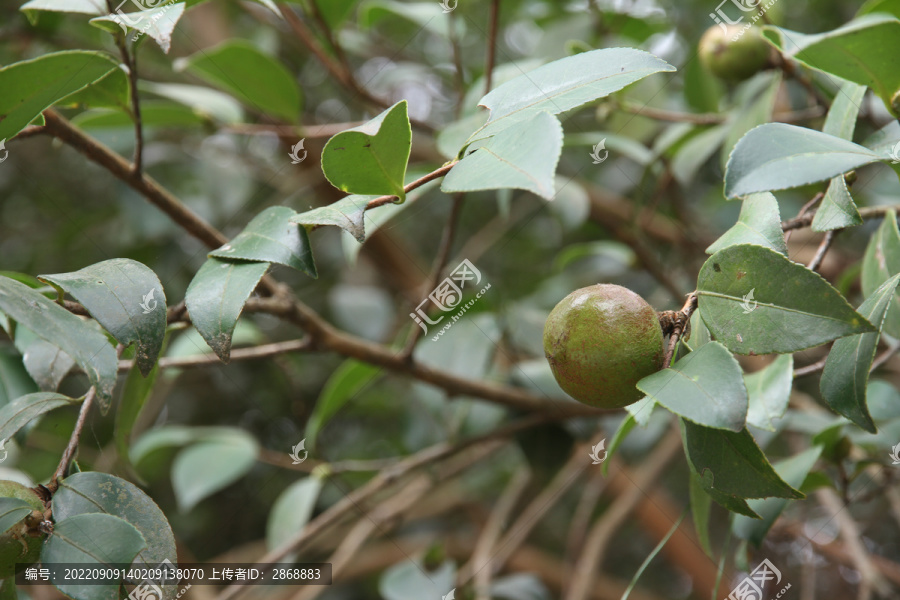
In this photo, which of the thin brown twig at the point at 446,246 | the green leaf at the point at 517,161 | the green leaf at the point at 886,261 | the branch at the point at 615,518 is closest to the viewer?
the green leaf at the point at 517,161

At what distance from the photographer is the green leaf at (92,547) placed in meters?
0.48

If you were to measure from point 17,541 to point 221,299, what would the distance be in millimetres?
240

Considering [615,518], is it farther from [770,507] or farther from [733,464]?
[733,464]

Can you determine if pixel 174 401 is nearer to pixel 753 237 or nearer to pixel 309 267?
pixel 309 267

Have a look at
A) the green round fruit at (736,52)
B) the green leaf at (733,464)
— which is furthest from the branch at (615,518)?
the green leaf at (733,464)

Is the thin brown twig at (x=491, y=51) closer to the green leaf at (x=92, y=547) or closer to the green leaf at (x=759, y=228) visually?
the green leaf at (x=759, y=228)

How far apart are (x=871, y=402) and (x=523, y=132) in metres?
0.77

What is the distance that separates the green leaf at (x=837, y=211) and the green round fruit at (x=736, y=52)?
0.51 m

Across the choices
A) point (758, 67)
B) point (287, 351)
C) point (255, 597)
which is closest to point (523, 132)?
point (287, 351)

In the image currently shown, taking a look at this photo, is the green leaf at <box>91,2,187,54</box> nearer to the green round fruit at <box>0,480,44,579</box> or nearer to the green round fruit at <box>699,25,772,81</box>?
the green round fruit at <box>0,480,44,579</box>

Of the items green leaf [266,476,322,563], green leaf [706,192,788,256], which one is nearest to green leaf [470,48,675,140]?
green leaf [706,192,788,256]

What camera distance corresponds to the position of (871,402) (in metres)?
0.94

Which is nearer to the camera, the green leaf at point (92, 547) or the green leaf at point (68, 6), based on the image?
the green leaf at point (92, 547)

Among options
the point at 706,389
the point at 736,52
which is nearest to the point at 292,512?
the point at 706,389
